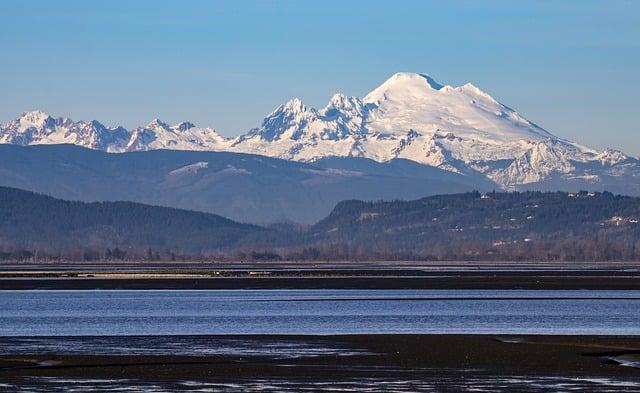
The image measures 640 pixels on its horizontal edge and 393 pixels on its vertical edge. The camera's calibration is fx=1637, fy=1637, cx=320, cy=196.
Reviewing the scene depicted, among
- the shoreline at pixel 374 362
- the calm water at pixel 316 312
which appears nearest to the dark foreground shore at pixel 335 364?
the shoreline at pixel 374 362

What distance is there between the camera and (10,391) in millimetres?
47312

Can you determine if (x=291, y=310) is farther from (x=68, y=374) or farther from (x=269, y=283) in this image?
(x=269, y=283)

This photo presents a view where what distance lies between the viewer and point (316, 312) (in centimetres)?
9225

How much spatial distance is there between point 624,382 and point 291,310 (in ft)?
154

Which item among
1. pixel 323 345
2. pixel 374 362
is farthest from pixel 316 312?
pixel 374 362

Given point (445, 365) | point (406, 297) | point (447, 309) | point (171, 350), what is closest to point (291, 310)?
point (447, 309)

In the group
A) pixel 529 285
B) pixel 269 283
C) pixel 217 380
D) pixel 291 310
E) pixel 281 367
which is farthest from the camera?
pixel 269 283

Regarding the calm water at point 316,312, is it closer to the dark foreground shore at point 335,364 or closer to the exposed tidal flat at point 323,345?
the exposed tidal flat at point 323,345

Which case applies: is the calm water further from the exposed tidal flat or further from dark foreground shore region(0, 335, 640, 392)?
dark foreground shore region(0, 335, 640, 392)

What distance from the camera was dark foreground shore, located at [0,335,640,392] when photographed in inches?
1932

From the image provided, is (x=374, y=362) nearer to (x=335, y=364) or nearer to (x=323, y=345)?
(x=335, y=364)

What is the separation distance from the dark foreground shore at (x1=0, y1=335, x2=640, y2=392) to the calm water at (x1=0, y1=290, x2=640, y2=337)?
6783mm

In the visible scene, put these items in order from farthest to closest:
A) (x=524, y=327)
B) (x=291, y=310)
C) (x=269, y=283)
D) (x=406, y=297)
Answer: (x=269, y=283) < (x=406, y=297) < (x=291, y=310) < (x=524, y=327)

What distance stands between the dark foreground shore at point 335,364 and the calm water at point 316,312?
678cm
